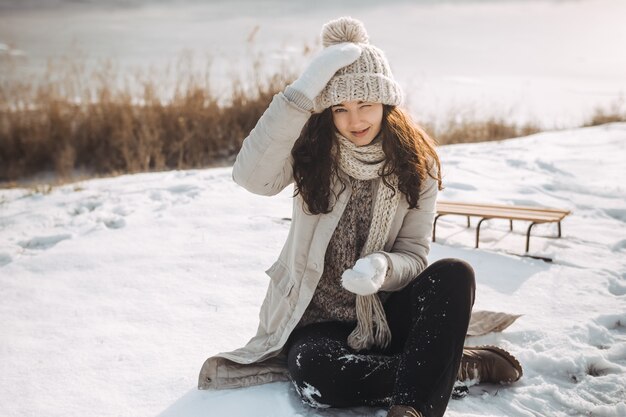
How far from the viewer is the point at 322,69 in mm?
1904

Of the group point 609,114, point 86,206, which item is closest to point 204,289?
point 86,206

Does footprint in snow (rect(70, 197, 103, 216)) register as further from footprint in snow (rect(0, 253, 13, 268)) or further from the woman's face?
the woman's face

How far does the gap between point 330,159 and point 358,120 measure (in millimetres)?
189

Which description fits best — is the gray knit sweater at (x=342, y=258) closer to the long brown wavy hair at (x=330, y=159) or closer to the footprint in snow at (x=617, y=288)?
the long brown wavy hair at (x=330, y=159)

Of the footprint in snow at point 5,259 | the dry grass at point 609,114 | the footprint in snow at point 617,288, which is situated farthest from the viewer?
the dry grass at point 609,114

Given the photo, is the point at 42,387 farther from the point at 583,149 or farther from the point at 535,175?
the point at 583,149

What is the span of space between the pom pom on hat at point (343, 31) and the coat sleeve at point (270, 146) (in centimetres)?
29

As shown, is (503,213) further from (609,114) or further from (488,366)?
(609,114)

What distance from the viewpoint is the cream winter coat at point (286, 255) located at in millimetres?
2010

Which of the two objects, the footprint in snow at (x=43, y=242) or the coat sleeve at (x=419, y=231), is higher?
the coat sleeve at (x=419, y=231)

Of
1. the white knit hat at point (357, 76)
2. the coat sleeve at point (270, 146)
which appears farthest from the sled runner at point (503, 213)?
the coat sleeve at point (270, 146)

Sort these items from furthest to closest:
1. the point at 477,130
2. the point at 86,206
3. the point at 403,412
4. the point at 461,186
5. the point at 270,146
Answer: the point at 477,130
the point at 461,186
the point at 86,206
the point at 270,146
the point at 403,412

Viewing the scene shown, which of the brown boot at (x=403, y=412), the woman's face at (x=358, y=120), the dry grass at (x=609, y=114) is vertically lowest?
the brown boot at (x=403, y=412)

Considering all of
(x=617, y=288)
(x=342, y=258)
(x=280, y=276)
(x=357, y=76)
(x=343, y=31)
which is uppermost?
(x=343, y=31)
